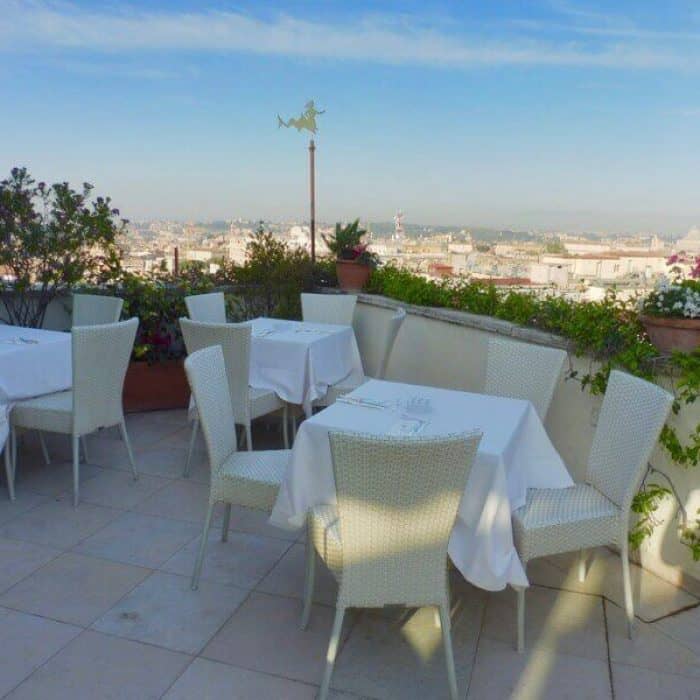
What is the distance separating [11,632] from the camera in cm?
216

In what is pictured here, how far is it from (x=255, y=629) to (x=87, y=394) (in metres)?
1.68

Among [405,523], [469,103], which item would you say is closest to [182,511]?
[405,523]

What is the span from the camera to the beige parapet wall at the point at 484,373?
8.60ft

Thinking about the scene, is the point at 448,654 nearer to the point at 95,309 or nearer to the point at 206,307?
the point at 206,307

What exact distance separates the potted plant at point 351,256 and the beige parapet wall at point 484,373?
272 millimetres

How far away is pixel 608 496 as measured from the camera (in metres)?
2.37

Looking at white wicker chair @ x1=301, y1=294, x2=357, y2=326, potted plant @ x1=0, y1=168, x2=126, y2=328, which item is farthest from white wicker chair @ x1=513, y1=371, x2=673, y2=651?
potted plant @ x1=0, y1=168, x2=126, y2=328

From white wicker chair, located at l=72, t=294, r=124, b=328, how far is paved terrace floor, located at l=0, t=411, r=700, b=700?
1.70 m

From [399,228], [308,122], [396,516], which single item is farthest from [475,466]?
[308,122]

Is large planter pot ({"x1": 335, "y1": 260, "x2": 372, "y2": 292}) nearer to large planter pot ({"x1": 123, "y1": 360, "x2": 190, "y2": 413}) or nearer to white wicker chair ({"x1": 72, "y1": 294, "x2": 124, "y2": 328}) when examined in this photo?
large planter pot ({"x1": 123, "y1": 360, "x2": 190, "y2": 413})

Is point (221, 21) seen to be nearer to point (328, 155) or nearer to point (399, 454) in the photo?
point (328, 155)

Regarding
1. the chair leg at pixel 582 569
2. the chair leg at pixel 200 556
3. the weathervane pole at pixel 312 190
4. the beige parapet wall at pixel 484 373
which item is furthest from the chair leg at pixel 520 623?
the weathervane pole at pixel 312 190

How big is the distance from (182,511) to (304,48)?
6.26 meters

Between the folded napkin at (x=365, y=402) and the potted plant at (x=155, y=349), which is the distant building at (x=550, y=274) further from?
the potted plant at (x=155, y=349)
